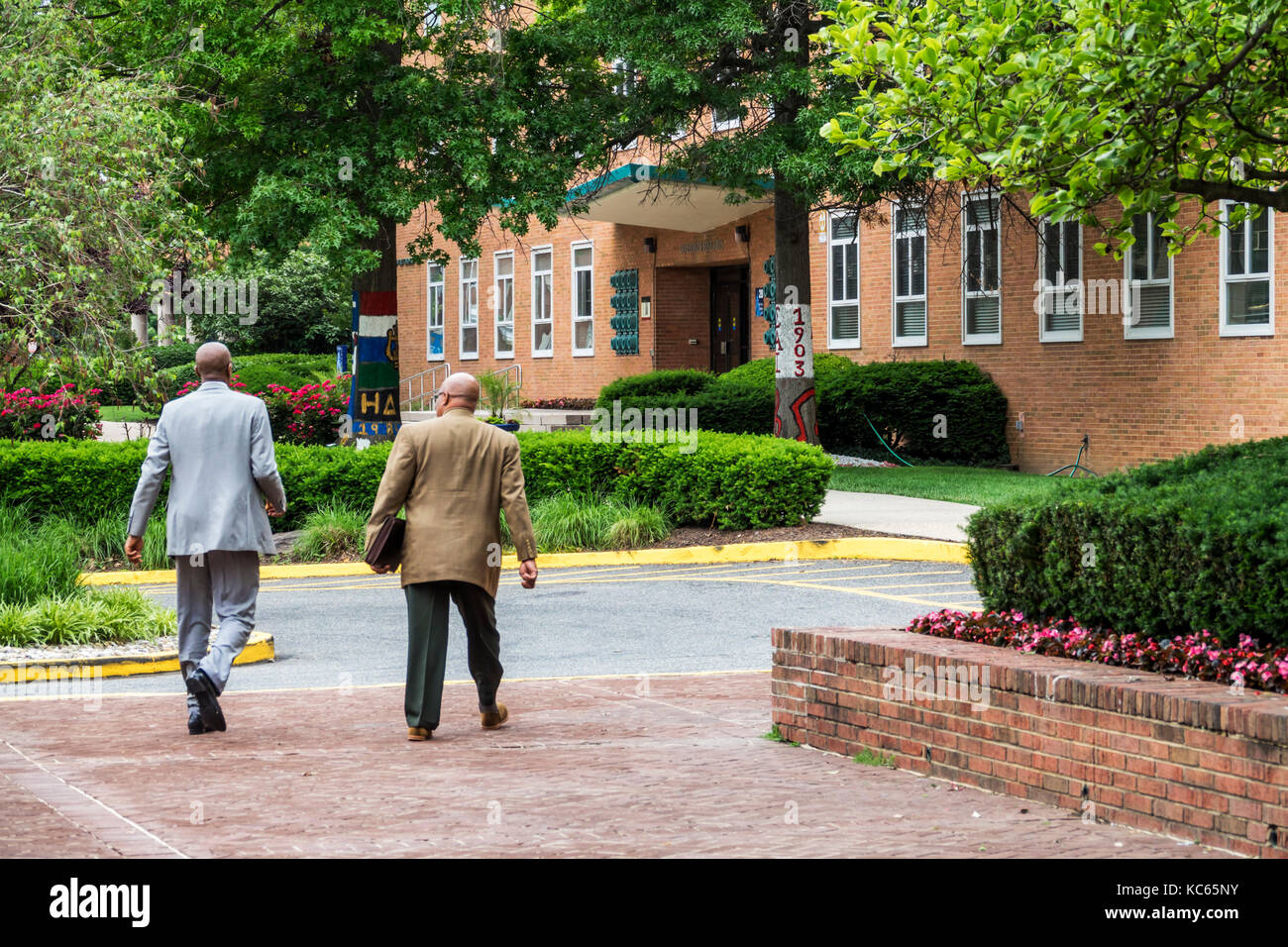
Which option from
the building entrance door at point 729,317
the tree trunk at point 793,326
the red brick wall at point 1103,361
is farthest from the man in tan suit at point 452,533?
the building entrance door at point 729,317

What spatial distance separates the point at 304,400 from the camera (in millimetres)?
24766

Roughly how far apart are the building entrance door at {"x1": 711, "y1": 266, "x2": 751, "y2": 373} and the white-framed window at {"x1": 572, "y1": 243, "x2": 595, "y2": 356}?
3332 mm

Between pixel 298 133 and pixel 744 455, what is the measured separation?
27.0ft

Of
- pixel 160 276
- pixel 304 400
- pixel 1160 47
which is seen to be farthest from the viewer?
pixel 304 400

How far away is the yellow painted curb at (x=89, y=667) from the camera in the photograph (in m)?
9.70

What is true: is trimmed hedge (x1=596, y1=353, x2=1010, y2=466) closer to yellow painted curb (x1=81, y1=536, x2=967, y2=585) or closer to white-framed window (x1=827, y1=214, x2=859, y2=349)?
white-framed window (x1=827, y1=214, x2=859, y2=349)

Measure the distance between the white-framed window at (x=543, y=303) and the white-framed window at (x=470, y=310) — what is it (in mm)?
2624

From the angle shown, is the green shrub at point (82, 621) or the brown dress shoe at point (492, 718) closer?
the brown dress shoe at point (492, 718)

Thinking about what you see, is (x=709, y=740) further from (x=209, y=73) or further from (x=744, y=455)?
(x=209, y=73)

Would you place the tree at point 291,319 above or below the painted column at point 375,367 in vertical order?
above

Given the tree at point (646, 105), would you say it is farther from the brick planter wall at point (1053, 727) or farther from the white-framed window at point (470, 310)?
the white-framed window at point (470, 310)

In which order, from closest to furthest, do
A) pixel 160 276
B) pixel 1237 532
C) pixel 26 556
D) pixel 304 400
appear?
pixel 1237 532 → pixel 26 556 → pixel 160 276 → pixel 304 400

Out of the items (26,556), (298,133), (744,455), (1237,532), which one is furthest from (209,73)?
(1237,532)

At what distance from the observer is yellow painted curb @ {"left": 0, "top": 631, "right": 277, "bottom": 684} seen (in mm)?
9703
